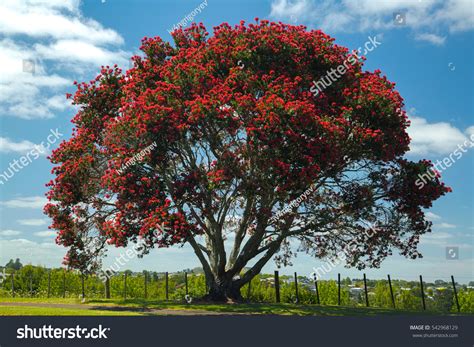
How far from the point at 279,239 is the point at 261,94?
822cm

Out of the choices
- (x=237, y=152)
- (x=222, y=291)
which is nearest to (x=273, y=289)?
(x=222, y=291)

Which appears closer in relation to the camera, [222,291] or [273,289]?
[222,291]

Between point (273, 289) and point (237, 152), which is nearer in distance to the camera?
point (237, 152)

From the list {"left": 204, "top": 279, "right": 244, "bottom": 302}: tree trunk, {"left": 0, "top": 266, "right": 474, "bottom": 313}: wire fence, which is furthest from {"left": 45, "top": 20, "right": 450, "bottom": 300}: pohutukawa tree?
{"left": 0, "top": 266, "right": 474, "bottom": 313}: wire fence

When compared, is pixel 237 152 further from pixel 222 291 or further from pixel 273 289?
pixel 273 289

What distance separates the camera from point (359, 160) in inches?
1037

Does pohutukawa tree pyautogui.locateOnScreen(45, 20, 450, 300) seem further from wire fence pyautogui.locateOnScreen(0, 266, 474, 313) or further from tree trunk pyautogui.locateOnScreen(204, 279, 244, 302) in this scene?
wire fence pyautogui.locateOnScreen(0, 266, 474, 313)

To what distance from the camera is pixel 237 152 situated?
24797 millimetres

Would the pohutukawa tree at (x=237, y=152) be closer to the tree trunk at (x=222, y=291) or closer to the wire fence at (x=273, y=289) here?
the tree trunk at (x=222, y=291)

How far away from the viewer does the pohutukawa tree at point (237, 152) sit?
22891 mm

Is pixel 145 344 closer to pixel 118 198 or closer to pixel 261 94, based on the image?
pixel 118 198

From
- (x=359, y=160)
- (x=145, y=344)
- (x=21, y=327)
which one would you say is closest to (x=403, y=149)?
(x=359, y=160)

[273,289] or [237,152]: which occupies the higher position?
[237,152]

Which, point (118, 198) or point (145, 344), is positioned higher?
point (118, 198)
